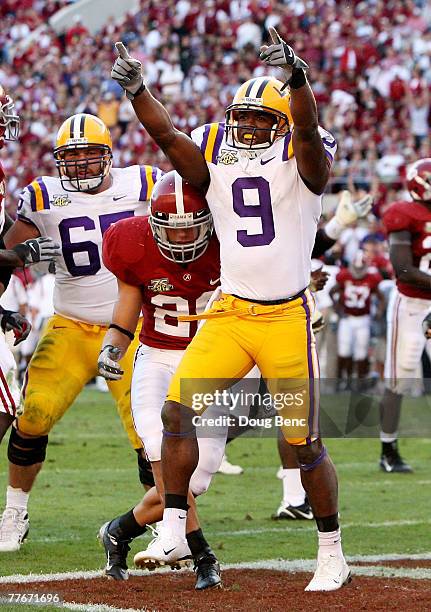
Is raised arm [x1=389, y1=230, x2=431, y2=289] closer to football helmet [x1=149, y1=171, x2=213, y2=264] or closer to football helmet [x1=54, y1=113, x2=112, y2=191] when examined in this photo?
football helmet [x1=54, y1=113, x2=112, y2=191]

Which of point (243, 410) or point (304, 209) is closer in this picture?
point (304, 209)

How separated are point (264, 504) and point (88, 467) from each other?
1607 mm

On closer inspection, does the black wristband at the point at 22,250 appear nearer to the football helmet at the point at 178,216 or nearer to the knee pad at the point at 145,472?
the football helmet at the point at 178,216

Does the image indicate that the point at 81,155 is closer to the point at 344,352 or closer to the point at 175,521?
the point at 175,521

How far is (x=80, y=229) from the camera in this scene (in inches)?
216

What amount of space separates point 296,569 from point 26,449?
1.35 m

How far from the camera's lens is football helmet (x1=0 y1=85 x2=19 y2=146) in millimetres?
5047

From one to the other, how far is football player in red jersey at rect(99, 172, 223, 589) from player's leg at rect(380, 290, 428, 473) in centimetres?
317

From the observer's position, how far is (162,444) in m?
4.25

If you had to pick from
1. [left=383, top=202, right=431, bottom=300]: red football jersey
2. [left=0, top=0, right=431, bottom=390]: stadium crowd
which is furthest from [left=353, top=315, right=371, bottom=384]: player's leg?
[left=383, top=202, right=431, bottom=300]: red football jersey

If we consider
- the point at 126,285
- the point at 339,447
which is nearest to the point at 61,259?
the point at 126,285

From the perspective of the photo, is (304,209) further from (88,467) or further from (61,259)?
(88,467)

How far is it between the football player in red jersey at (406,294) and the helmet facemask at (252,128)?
3095mm

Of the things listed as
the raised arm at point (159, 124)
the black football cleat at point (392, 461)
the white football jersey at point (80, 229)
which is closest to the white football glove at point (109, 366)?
the raised arm at point (159, 124)
